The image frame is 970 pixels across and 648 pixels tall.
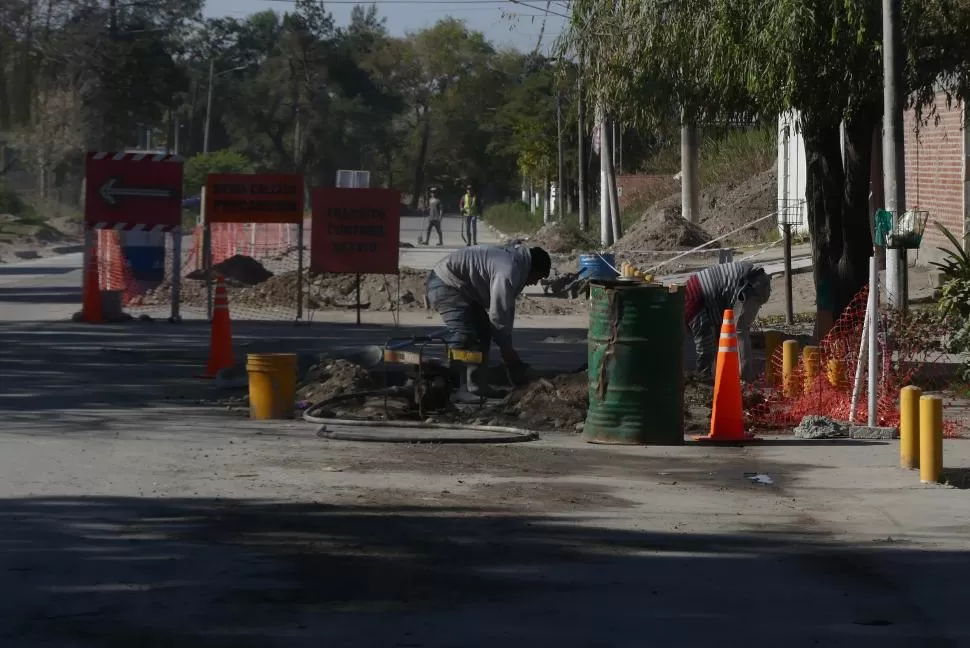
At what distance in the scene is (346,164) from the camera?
10594cm

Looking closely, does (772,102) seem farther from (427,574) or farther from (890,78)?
(427,574)

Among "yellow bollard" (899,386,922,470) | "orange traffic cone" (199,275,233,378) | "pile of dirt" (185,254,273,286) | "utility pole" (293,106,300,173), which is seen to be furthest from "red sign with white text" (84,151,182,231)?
"utility pole" (293,106,300,173)

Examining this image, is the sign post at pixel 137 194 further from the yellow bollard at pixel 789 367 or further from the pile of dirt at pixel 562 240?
the pile of dirt at pixel 562 240

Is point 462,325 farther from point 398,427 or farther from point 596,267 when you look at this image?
point 596,267

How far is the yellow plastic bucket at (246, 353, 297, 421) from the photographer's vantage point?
12.2 meters

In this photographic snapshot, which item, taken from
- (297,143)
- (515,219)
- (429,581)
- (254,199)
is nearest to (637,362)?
(429,581)

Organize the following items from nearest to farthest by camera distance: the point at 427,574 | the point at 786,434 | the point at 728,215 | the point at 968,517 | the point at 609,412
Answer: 1. the point at 427,574
2. the point at 968,517
3. the point at 609,412
4. the point at 786,434
5. the point at 728,215

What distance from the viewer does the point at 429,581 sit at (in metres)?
6.84

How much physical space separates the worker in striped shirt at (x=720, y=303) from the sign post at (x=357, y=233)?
26.1 ft

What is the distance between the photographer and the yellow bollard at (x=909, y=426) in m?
9.77

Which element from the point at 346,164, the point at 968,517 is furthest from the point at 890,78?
the point at 346,164

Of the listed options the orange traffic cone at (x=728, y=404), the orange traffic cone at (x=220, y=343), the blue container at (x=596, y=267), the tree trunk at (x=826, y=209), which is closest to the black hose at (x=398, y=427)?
the orange traffic cone at (x=728, y=404)

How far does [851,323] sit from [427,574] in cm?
880

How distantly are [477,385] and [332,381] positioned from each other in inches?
52.6
